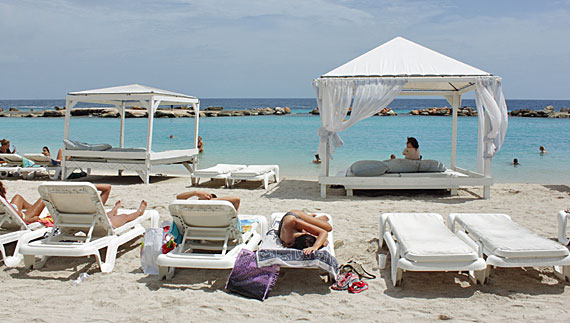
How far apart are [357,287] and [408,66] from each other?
5806mm

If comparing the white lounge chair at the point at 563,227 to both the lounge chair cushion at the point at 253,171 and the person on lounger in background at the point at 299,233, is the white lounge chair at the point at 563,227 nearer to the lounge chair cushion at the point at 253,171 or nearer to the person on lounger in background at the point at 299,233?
the person on lounger in background at the point at 299,233

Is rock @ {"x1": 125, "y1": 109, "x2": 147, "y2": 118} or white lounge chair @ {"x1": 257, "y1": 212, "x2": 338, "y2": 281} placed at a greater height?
rock @ {"x1": 125, "y1": 109, "x2": 147, "y2": 118}

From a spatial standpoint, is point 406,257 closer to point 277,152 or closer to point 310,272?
point 310,272

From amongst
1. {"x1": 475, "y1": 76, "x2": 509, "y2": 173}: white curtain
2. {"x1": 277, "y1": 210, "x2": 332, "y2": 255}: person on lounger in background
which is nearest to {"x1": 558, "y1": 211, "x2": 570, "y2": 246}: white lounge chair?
{"x1": 277, "y1": 210, "x2": 332, "y2": 255}: person on lounger in background

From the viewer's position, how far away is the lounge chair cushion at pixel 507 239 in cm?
387

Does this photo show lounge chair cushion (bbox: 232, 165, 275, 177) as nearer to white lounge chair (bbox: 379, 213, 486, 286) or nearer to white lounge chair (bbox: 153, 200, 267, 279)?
white lounge chair (bbox: 153, 200, 267, 279)

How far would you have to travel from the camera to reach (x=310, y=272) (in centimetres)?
448

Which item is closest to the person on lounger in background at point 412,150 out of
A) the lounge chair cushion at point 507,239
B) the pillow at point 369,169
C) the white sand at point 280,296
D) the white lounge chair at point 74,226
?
the pillow at point 369,169

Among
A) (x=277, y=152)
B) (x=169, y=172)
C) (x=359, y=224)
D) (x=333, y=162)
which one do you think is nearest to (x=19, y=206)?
(x=359, y=224)

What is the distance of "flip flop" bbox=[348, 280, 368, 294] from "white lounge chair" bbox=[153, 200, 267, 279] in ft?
3.63

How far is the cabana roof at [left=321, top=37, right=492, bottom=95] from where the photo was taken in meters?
8.25

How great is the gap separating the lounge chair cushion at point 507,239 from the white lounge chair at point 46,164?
9.66m

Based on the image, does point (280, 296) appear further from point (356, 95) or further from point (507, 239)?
point (356, 95)

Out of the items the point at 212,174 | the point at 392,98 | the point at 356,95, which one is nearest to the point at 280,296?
the point at 356,95
